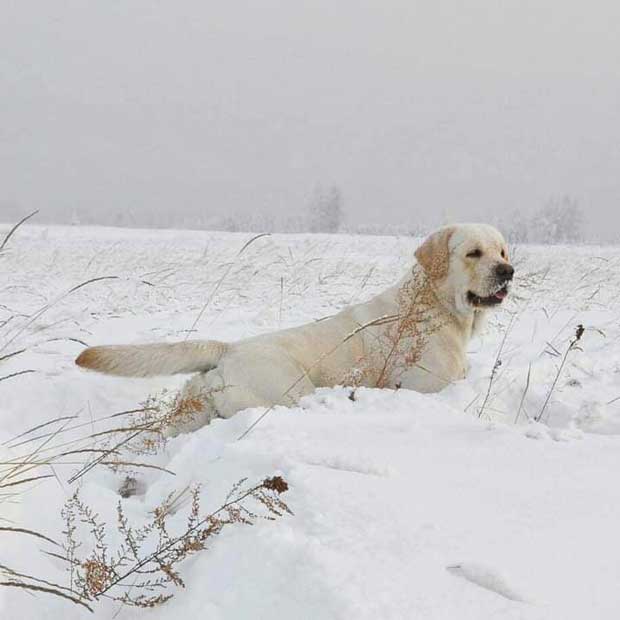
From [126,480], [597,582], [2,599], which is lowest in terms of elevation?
[126,480]

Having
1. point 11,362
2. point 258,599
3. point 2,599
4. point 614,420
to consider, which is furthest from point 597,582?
point 11,362

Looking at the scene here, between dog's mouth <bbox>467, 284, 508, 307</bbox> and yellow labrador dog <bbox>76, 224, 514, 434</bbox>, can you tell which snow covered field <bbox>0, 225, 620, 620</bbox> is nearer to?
yellow labrador dog <bbox>76, 224, 514, 434</bbox>

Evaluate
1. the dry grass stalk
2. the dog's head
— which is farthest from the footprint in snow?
the dog's head

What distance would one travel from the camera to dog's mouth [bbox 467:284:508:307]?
373 cm

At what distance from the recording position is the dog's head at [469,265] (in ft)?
12.2

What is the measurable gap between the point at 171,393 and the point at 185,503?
86.1 inches

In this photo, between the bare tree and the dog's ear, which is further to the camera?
the bare tree

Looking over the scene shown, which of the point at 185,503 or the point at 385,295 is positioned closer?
the point at 185,503

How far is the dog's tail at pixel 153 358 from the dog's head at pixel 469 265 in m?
1.60

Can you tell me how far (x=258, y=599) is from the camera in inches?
40.5

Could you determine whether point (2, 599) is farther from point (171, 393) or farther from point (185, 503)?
point (171, 393)

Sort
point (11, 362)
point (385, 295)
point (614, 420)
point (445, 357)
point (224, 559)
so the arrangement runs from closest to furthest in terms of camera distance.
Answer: point (224, 559)
point (614, 420)
point (445, 357)
point (385, 295)
point (11, 362)

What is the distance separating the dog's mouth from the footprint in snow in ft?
9.37

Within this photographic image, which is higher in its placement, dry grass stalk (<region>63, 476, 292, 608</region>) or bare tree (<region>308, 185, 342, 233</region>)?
dry grass stalk (<region>63, 476, 292, 608</region>)
